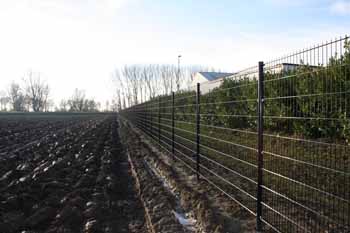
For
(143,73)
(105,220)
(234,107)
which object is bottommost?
(105,220)

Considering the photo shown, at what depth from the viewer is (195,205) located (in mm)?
5578

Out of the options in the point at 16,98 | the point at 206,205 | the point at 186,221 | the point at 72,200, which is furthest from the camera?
the point at 16,98

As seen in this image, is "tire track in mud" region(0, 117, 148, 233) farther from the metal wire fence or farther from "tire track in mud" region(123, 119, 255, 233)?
the metal wire fence

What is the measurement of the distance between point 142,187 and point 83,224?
7.59 ft

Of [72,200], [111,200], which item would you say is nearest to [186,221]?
[111,200]

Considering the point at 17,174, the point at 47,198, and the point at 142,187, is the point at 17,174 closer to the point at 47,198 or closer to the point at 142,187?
the point at 47,198

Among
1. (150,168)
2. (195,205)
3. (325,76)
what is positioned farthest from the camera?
(150,168)

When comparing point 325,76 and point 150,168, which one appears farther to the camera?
point 150,168

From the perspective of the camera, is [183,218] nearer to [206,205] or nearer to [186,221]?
[186,221]

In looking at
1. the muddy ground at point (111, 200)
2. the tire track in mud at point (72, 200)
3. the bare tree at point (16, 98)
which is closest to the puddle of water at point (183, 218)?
the muddy ground at point (111, 200)

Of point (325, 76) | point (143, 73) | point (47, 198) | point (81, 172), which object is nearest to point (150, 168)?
point (81, 172)

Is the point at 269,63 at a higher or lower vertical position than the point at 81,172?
higher

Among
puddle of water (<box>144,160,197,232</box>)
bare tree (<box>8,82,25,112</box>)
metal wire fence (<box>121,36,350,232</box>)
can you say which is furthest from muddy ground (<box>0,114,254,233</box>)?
bare tree (<box>8,82,25,112</box>)

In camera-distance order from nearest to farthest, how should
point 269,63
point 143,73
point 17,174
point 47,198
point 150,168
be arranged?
point 269,63 → point 47,198 → point 17,174 → point 150,168 → point 143,73
